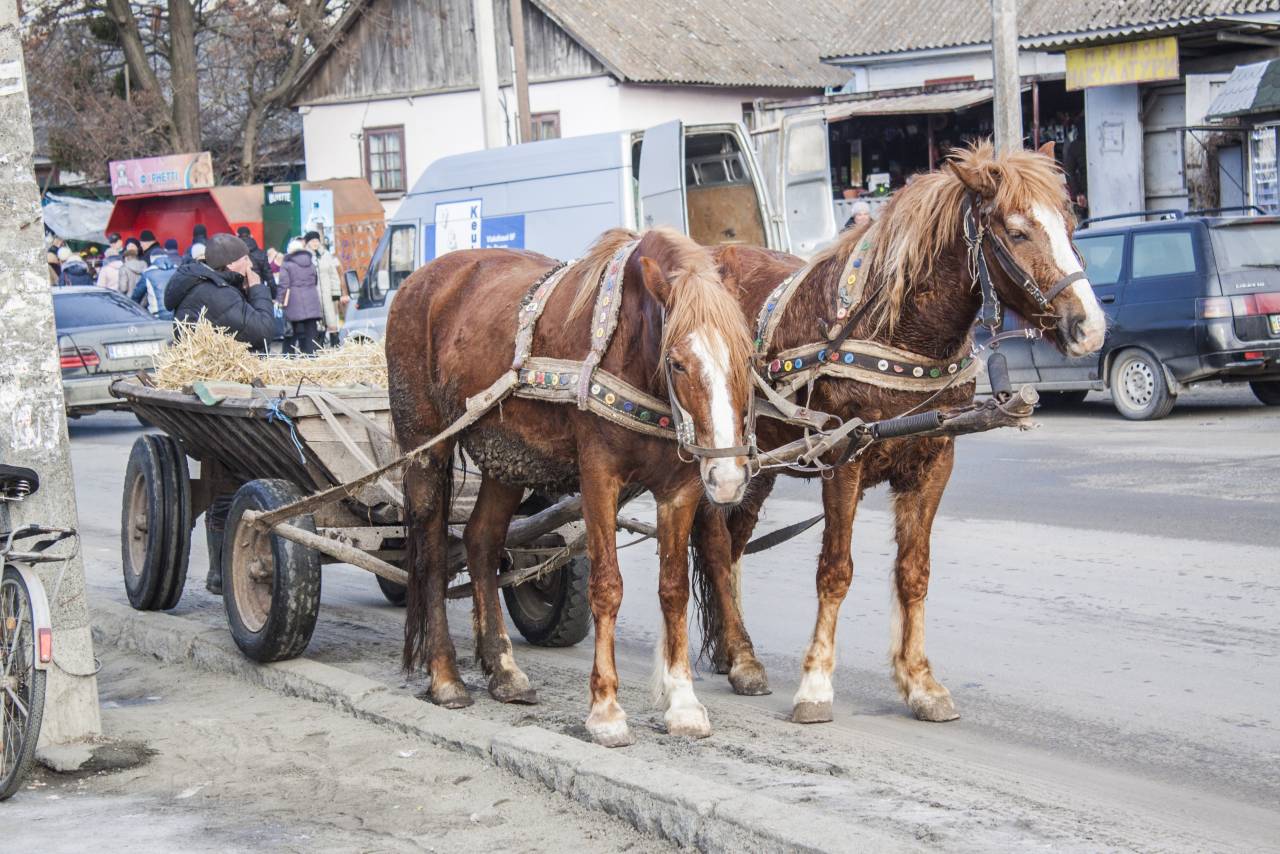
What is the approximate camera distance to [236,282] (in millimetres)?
9094

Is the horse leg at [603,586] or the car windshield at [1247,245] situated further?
the car windshield at [1247,245]

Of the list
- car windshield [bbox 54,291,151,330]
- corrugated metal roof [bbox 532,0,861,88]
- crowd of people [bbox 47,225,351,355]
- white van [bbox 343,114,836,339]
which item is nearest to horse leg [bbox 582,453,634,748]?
crowd of people [bbox 47,225,351,355]

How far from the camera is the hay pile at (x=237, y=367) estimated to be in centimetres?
815

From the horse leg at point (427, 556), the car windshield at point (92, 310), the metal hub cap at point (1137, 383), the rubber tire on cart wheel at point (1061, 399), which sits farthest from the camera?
the car windshield at point (92, 310)

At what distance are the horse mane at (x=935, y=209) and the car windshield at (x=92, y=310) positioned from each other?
600 inches

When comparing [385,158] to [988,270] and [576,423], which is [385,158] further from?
[988,270]

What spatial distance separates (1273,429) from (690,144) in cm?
669

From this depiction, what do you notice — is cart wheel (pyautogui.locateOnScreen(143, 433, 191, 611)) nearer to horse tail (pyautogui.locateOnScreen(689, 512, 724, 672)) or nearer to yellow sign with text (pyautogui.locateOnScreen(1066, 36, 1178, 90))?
horse tail (pyautogui.locateOnScreen(689, 512, 724, 672))

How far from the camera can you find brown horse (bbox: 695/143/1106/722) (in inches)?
211

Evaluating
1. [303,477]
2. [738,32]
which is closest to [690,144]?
[303,477]

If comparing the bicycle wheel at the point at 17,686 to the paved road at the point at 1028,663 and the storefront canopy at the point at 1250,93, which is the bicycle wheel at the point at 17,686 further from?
the storefront canopy at the point at 1250,93

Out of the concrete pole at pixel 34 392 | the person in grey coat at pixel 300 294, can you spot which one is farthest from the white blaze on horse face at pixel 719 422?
the person in grey coat at pixel 300 294

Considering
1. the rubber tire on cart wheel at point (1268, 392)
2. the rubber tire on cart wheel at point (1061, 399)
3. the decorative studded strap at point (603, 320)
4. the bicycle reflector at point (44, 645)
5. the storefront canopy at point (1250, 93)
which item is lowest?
the rubber tire on cart wheel at point (1061, 399)

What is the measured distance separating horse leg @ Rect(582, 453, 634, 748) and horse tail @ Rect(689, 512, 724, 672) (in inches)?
34.0
